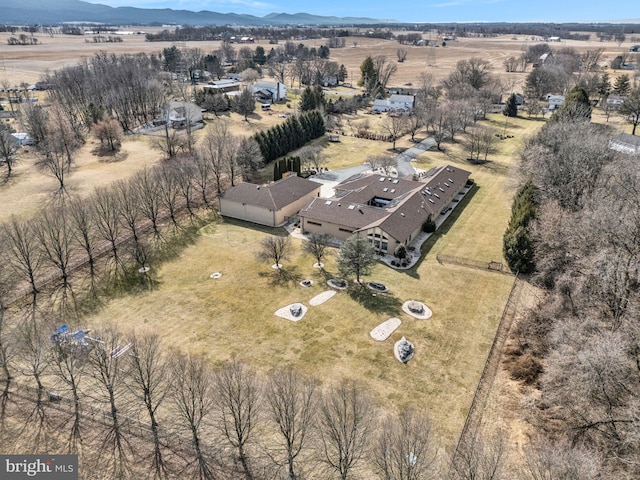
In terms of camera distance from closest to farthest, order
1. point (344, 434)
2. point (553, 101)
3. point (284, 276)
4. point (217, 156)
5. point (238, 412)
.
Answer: point (344, 434) → point (238, 412) → point (284, 276) → point (217, 156) → point (553, 101)

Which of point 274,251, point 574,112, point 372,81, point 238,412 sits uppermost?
point 574,112

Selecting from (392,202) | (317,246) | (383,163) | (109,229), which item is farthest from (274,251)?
(383,163)

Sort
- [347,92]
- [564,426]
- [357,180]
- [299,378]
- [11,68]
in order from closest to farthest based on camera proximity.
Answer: [564,426]
[299,378]
[357,180]
[347,92]
[11,68]

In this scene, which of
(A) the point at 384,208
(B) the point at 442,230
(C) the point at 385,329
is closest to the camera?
(C) the point at 385,329

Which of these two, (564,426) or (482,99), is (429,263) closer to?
(564,426)

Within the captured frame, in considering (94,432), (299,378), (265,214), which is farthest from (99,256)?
(299,378)

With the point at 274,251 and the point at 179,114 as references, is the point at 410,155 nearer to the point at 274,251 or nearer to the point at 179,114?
the point at 274,251
